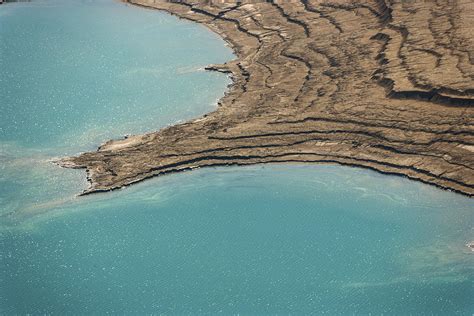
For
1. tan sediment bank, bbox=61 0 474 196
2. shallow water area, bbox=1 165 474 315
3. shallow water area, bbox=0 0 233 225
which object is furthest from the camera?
shallow water area, bbox=0 0 233 225

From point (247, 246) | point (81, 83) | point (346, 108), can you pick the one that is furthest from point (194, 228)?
point (81, 83)

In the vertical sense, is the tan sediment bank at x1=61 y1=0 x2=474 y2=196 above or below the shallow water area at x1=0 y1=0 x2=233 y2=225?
above

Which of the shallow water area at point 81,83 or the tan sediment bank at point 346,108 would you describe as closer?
the tan sediment bank at point 346,108

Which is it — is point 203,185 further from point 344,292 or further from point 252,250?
point 344,292

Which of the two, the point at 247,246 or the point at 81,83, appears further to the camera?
the point at 81,83

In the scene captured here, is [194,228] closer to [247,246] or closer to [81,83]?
[247,246]

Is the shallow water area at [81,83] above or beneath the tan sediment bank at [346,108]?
beneath

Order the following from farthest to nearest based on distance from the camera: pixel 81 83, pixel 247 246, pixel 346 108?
pixel 81 83 < pixel 346 108 < pixel 247 246
